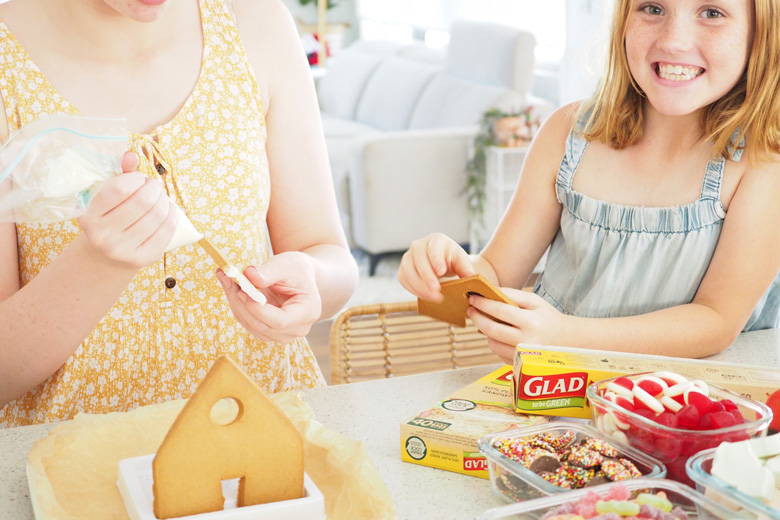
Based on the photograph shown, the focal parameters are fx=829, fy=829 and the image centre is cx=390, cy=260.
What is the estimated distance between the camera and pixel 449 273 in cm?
129

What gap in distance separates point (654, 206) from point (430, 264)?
1.38ft

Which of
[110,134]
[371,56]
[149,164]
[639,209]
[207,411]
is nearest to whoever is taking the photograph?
[207,411]

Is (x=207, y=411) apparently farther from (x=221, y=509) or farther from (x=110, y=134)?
(x=110, y=134)

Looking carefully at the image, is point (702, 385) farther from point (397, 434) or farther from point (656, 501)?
point (397, 434)

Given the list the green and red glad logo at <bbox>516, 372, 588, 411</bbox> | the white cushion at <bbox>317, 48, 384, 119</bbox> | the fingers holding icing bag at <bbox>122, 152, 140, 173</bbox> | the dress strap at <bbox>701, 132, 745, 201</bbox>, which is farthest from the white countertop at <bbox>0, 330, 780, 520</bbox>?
the white cushion at <bbox>317, 48, 384, 119</bbox>

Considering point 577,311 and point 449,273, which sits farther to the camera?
point 577,311

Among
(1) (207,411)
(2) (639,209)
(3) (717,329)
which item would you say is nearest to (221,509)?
(1) (207,411)

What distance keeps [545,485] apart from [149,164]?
0.75 metres

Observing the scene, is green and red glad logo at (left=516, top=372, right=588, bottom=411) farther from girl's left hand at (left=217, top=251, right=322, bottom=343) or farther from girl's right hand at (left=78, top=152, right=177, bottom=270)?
girl's right hand at (left=78, top=152, right=177, bottom=270)

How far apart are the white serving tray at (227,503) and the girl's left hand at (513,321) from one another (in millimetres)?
414

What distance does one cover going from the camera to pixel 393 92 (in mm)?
5723

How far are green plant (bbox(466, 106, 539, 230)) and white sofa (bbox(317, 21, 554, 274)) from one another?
2.8 inches

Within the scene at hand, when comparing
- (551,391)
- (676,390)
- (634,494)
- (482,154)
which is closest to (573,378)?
(551,391)

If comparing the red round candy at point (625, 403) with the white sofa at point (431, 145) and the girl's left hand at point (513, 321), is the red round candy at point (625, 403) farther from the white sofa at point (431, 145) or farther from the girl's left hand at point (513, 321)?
the white sofa at point (431, 145)
